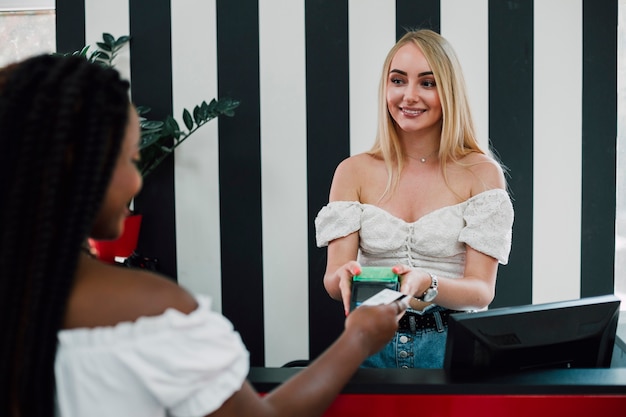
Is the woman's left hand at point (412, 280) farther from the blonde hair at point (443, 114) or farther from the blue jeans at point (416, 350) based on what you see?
the blonde hair at point (443, 114)

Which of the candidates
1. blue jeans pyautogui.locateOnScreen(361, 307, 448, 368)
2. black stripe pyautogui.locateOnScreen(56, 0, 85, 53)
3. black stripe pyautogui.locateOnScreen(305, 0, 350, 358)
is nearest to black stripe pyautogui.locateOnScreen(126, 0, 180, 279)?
black stripe pyautogui.locateOnScreen(56, 0, 85, 53)

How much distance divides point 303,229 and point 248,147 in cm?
45

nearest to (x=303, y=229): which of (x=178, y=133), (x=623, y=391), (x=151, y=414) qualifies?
(x=178, y=133)

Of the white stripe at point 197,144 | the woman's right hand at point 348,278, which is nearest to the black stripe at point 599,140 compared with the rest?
the white stripe at point 197,144

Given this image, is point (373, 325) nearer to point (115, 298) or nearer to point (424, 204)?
point (115, 298)

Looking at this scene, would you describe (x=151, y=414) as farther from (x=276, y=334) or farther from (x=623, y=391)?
(x=276, y=334)

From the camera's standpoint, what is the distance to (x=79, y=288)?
0.88m

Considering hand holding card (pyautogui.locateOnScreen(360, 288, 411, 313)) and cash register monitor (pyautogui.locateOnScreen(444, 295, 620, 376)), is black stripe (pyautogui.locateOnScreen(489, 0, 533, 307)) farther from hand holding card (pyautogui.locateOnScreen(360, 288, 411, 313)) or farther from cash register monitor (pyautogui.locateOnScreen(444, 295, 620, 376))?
hand holding card (pyautogui.locateOnScreen(360, 288, 411, 313))

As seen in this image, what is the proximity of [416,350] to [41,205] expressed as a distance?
1385 mm

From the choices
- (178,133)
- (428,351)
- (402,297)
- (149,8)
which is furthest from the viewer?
(149,8)

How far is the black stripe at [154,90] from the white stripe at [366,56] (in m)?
0.78

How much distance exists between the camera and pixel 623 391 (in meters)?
1.32

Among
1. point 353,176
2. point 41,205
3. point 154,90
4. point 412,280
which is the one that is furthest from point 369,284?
point 154,90

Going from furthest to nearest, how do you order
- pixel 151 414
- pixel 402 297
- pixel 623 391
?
pixel 402 297 → pixel 623 391 → pixel 151 414
